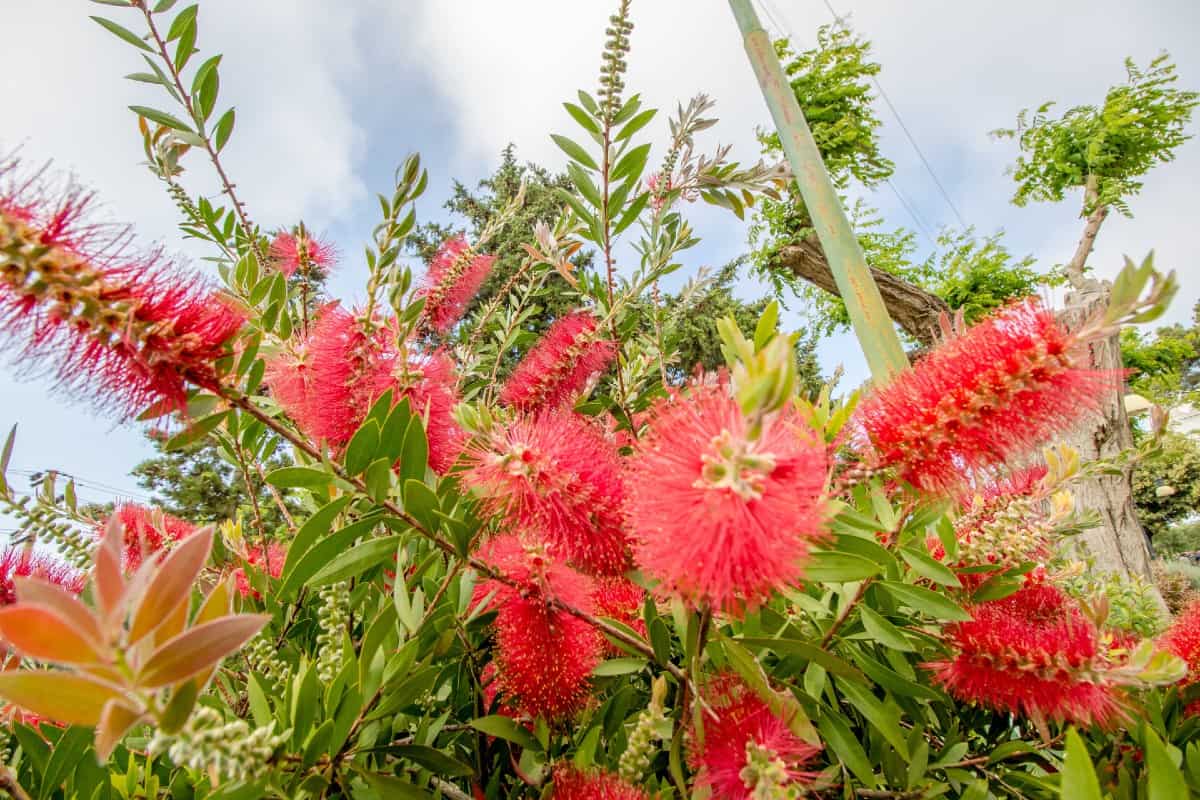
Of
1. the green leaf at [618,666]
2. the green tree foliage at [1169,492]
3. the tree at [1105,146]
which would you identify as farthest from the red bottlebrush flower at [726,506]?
the green tree foliage at [1169,492]

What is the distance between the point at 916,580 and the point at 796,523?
0.62 meters

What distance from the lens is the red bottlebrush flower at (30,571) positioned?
0.89 meters

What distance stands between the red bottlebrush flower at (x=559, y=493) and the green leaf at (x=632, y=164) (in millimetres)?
554

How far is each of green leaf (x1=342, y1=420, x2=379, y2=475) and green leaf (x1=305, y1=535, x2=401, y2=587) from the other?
9 cm

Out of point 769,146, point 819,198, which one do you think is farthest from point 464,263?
point 769,146

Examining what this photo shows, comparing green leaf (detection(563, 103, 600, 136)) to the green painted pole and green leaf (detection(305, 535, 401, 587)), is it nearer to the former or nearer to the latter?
green leaf (detection(305, 535, 401, 587))

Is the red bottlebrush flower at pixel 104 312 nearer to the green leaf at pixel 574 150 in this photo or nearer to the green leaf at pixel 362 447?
the green leaf at pixel 362 447

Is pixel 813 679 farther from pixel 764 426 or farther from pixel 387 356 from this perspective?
pixel 387 356

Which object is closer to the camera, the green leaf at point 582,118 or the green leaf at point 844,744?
the green leaf at point 844,744

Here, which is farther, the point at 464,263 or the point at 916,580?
the point at 464,263

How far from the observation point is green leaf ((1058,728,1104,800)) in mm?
531

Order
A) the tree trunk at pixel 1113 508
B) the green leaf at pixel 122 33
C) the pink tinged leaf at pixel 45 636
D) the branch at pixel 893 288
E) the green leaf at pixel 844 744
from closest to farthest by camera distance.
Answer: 1. the pink tinged leaf at pixel 45 636
2. the green leaf at pixel 844 744
3. the green leaf at pixel 122 33
4. the tree trunk at pixel 1113 508
5. the branch at pixel 893 288

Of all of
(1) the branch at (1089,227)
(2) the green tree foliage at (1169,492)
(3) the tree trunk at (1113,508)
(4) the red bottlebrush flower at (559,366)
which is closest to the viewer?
(4) the red bottlebrush flower at (559,366)

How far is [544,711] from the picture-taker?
0.84 meters
